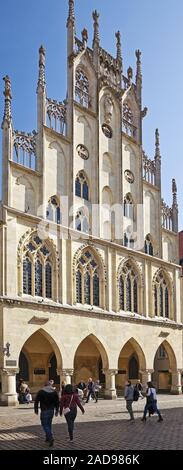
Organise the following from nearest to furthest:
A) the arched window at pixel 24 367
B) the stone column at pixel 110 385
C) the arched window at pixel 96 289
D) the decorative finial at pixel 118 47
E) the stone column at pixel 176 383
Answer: the arched window at pixel 24 367 → the stone column at pixel 110 385 → the arched window at pixel 96 289 → the stone column at pixel 176 383 → the decorative finial at pixel 118 47

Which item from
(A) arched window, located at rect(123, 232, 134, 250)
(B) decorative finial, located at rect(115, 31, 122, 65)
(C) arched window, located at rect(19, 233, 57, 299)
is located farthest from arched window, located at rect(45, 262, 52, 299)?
(B) decorative finial, located at rect(115, 31, 122, 65)

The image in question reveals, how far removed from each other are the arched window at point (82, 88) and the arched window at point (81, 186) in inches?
175

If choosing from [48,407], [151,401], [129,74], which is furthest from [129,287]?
[48,407]

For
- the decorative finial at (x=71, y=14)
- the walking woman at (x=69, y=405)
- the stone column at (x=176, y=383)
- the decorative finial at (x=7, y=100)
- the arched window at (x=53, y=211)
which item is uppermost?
the decorative finial at (x=71, y=14)

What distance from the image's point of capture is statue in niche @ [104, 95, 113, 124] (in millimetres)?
38281

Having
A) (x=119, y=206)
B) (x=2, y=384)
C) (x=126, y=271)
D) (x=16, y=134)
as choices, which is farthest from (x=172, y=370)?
(x=16, y=134)

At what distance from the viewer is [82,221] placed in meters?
34.5

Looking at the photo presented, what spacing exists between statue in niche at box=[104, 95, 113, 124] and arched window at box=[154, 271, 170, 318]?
35.8 ft

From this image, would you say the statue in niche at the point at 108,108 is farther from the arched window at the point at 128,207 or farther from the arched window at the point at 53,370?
the arched window at the point at 53,370

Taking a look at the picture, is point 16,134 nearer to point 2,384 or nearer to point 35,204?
point 35,204

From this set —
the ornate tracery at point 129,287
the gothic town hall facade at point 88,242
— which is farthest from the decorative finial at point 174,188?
the ornate tracery at point 129,287

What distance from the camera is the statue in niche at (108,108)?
3828cm

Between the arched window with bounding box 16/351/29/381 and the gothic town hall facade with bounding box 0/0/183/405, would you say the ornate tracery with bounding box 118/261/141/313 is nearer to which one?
the gothic town hall facade with bounding box 0/0/183/405

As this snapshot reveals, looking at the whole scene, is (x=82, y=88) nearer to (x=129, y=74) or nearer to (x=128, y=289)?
(x=129, y=74)
